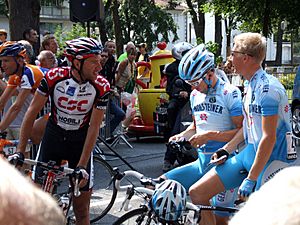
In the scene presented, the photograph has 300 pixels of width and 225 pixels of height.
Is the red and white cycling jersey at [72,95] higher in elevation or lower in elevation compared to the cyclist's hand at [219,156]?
higher

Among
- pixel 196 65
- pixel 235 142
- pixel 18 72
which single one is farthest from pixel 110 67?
pixel 235 142

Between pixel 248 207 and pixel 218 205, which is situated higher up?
pixel 248 207

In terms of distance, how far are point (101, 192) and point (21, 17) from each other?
22.0 feet

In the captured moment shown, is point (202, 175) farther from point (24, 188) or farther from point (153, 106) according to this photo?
point (153, 106)

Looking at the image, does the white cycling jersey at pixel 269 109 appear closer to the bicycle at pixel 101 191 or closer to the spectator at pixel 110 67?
the bicycle at pixel 101 191

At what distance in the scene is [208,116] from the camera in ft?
16.5

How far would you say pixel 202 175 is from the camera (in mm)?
4973

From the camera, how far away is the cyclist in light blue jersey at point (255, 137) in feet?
14.1

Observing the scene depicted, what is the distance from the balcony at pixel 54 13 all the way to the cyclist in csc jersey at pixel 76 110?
7405 cm

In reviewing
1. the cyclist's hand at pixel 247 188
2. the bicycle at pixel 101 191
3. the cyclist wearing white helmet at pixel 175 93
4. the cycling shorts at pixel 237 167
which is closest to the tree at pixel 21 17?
the cyclist wearing white helmet at pixel 175 93

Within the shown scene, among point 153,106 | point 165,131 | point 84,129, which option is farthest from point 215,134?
point 153,106

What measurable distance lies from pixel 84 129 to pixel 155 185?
3.98 ft

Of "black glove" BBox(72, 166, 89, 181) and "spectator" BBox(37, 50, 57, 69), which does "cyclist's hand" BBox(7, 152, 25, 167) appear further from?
"spectator" BBox(37, 50, 57, 69)

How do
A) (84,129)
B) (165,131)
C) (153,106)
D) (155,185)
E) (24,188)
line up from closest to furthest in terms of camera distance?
(24,188) < (155,185) < (84,129) < (165,131) < (153,106)
